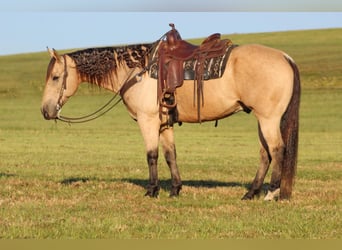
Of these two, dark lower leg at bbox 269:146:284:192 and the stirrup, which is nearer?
dark lower leg at bbox 269:146:284:192

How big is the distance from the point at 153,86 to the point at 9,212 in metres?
3.33

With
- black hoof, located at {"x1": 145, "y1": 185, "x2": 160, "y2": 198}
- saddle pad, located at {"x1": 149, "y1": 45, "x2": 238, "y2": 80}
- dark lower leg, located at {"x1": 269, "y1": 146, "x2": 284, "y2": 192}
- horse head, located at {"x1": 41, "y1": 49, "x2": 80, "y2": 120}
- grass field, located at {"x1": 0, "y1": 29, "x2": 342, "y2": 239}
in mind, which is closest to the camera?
grass field, located at {"x1": 0, "y1": 29, "x2": 342, "y2": 239}

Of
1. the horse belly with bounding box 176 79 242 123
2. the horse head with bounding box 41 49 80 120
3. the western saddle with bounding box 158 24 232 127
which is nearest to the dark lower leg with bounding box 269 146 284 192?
the horse belly with bounding box 176 79 242 123

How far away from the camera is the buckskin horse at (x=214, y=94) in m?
10.8

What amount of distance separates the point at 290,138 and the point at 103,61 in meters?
3.58

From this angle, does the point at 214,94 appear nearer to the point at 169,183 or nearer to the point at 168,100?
the point at 168,100

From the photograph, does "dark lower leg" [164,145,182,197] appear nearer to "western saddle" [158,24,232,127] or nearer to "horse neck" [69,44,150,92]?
"western saddle" [158,24,232,127]

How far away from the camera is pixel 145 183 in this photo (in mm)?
13734

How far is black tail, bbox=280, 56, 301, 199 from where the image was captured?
426 inches

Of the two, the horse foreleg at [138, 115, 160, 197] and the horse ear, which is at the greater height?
the horse ear

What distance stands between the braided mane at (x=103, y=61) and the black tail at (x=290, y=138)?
276 cm

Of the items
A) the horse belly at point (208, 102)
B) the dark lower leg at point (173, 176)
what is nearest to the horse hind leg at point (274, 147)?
the horse belly at point (208, 102)

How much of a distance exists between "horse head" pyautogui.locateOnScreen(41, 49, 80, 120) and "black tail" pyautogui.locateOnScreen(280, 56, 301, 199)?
3.81m

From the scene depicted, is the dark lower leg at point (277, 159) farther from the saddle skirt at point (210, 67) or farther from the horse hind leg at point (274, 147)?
the saddle skirt at point (210, 67)
